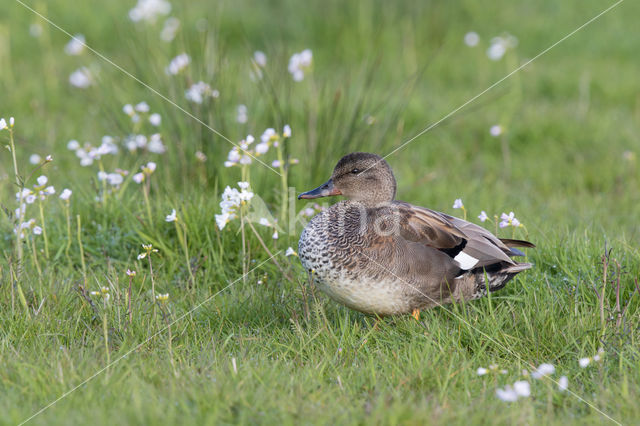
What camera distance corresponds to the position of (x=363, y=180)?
11.7 ft

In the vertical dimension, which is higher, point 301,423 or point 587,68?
point 587,68

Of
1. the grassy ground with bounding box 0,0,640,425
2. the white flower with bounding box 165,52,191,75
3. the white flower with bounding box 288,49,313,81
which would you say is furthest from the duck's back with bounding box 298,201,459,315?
the white flower with bounding box 165,52,191,75

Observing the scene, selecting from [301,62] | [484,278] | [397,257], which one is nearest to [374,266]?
[397,257]

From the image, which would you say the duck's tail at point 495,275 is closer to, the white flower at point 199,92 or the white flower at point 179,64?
the white flower at point 199,92

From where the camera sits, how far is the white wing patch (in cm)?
324

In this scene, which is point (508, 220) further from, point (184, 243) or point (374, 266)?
point (184, 243)

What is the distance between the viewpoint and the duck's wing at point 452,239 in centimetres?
326

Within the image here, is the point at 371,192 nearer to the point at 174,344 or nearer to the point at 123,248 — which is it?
the point at 174,344

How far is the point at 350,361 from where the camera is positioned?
2.97 metres

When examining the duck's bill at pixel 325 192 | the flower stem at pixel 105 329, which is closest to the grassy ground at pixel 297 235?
the flower stem at pixel 105 329

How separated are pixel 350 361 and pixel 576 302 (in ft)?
3.45

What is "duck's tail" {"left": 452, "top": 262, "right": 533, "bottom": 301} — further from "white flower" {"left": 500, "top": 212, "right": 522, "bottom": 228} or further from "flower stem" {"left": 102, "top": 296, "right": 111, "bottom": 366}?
"flower stem" {"left": 102, "top": 296, "right": 111, "bottom": 366}

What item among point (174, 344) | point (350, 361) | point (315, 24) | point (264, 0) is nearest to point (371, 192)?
point (350, 361)

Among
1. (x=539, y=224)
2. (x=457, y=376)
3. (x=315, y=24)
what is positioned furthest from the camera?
(x=315, y=24)
